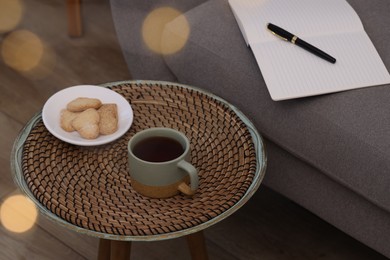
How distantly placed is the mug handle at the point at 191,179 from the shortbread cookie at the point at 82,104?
0.23m

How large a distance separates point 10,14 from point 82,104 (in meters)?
1.12

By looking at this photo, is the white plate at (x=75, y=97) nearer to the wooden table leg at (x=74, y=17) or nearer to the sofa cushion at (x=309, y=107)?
the sofa cushion at (x=309, y=107)

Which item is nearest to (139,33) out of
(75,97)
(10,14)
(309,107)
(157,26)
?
(157,26)

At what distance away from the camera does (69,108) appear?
3.63 feet

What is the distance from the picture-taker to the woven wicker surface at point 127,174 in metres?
0.93

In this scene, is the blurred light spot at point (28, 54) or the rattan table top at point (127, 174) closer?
the rattan table top at point (127, 174)

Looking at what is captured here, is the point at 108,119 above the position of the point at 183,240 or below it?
above

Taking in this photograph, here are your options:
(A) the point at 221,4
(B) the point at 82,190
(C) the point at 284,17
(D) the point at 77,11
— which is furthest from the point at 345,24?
(D) the point at 77,11

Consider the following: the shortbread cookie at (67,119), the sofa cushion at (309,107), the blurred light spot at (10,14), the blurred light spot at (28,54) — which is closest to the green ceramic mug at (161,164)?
the shortbread cookie at (67,119)

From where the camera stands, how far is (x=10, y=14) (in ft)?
6.87

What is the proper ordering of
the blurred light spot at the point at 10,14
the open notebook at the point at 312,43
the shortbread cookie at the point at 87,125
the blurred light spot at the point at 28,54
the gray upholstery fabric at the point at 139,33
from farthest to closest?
the blurred light spot at the point at 10,14 < the blurred light spot at the point at 28,54 < the gray upholstery fabric at the point at 139,33 < the open notebook at the point at 312,43 < the shortbread cookie at the point at 87,125

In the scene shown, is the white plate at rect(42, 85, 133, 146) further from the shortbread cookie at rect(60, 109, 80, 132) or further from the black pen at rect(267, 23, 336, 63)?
the black pen at rect(267, 23, 336, 63)

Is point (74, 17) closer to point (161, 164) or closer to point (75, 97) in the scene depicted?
point (75, 97)

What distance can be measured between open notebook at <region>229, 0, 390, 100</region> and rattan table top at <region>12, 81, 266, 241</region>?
0.12 metres
